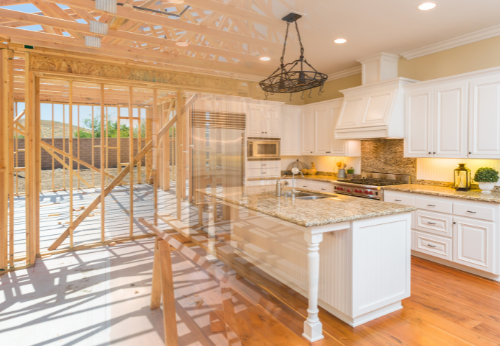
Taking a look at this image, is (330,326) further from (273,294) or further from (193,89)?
(193,89)

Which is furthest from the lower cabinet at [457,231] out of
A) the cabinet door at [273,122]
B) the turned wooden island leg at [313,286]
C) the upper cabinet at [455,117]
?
the cabinet door at [273,122]

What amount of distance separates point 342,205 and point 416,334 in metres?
1.08

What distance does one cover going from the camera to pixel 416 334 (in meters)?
2.16

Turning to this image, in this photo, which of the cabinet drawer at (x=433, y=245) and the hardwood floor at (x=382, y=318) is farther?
the cabinet drawer at (x=433, y=245)

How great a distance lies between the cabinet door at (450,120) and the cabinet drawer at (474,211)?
0.64 metres

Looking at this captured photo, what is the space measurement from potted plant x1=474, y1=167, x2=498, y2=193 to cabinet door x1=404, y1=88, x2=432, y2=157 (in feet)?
1.97

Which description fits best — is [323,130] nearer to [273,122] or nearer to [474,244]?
[273,122]

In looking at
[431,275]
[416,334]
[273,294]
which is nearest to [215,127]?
[273,294]

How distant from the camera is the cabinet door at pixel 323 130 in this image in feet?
Answer: 17.4

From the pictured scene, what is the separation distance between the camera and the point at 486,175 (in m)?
3.29

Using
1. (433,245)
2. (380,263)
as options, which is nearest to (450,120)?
(433,245)

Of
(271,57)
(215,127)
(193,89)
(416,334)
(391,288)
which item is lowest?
(416,334)

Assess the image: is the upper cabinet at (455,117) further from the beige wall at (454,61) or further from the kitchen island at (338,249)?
the kitchen island at (338,249)

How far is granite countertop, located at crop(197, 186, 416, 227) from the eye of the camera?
2148 mm
